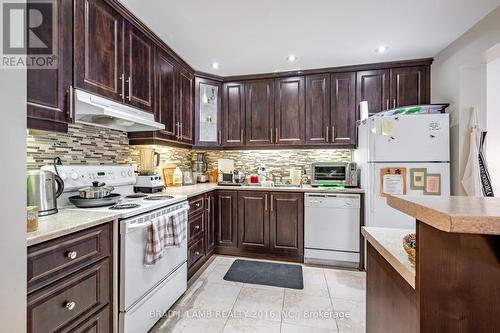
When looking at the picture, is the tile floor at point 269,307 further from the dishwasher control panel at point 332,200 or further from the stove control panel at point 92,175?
the stove control panel at point 92,175

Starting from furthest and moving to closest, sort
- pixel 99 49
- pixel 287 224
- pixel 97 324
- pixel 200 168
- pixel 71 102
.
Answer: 1. pixel 200 168
2. pixel 287 224
3. pixel 99 49
4. pixel 71 102
5. pixel 97 324

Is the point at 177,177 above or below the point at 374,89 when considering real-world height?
below

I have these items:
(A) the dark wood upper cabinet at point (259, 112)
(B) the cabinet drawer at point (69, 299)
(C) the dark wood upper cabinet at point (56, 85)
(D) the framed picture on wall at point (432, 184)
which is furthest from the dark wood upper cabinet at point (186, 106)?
(D) the framed picture on wall at point (432, 184)

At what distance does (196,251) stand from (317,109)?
7.91 feet

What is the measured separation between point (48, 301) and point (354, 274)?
275cm

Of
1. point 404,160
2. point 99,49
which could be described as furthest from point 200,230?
point 404,160

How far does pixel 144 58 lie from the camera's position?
2221 millimetres

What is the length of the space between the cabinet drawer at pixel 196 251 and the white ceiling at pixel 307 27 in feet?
7.26

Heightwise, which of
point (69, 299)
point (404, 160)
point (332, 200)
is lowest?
point (69, 299)

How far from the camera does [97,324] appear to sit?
4.29ft

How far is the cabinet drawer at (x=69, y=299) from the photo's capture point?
3.27 feet

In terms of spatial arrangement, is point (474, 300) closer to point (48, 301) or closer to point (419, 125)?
point (48, 301)

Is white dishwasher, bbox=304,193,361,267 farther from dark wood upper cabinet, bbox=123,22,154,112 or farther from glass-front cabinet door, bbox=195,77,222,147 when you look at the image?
dark wood upper cabinet, bbox=123,22,154,112

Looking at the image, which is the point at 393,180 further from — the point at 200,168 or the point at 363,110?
the point at 200,168
